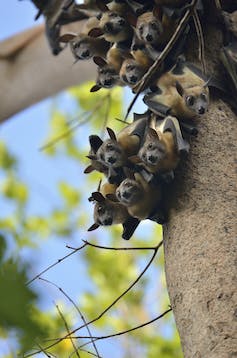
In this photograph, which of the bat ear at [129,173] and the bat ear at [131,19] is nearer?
the bat ear at [129,173]

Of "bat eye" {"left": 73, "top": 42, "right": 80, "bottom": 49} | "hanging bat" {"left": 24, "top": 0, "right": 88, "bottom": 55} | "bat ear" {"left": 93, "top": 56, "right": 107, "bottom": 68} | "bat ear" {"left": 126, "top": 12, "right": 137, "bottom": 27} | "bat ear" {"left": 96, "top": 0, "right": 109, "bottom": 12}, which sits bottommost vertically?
"bat ear" {"left": 93, "top": 56, "right": 107, "bottom": 68}

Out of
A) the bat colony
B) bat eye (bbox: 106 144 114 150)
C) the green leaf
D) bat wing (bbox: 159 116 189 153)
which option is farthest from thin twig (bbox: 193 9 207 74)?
the green leaf

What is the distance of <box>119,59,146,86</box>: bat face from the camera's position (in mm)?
1604

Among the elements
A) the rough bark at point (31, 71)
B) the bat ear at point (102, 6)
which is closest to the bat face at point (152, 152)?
the bat ear at point (102, 6)

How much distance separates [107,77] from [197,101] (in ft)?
0.98

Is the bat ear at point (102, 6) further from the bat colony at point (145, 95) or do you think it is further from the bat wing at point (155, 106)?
the bat wing at point (155, 106)

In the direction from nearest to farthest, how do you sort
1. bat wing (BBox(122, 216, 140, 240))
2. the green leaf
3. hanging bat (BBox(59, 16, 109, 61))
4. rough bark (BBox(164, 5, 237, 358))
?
rough bark (BBox(164, 5, 237, 358)) → bat wing (BBox(122, 216, 140, 240)) → hanging bat (BBox(59, 16, 109, 61)) → the green leaf

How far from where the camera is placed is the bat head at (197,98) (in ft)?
4.84

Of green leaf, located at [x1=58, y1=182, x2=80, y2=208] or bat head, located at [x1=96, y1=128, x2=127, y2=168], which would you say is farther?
green leaf, located at [x1=58, y1=182, x2=80, y2=208]

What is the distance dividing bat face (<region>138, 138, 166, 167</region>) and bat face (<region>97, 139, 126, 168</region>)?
6cm

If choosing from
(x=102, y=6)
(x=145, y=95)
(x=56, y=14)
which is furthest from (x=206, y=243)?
(x=56, y=14)

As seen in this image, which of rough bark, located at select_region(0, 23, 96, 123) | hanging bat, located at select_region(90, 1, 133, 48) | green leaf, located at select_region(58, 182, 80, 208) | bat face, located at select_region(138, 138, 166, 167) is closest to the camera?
bat face, located at select_region(138, 138, 166, 167)

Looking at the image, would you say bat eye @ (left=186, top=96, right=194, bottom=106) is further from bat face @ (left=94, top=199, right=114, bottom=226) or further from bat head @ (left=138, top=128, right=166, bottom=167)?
bat face @ (left=94, top=199, right=114, bottom=226)

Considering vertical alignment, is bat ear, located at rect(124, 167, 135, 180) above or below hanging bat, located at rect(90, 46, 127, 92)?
below
